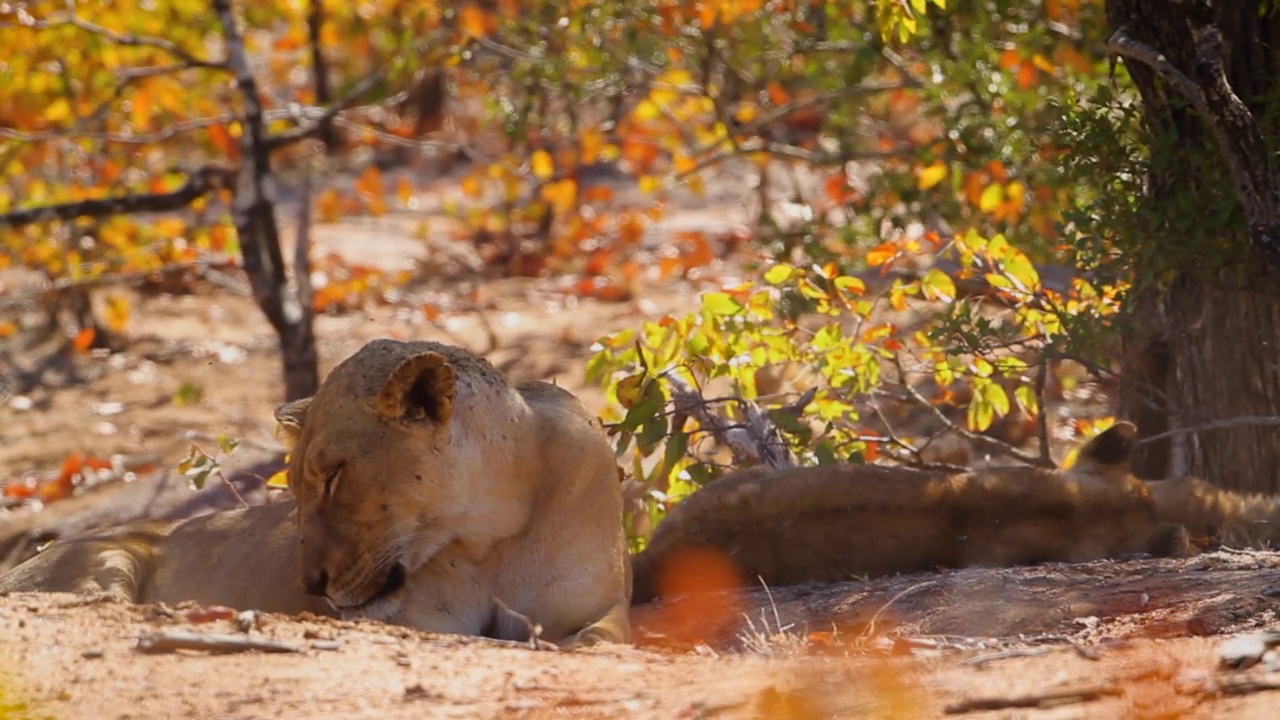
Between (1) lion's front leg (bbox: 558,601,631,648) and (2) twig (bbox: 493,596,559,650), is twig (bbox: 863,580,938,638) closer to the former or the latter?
(1) lion's front leg (bbox: 558,601,631,648)

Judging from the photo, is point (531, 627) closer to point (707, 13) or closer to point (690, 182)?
point (707, 13)

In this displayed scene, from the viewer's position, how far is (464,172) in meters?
18.0

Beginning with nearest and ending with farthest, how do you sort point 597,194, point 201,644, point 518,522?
1. point 201,644
2. point 518,522
3. point 597,194

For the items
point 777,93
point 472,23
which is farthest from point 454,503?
point 777,93

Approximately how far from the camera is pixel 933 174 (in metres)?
9.32

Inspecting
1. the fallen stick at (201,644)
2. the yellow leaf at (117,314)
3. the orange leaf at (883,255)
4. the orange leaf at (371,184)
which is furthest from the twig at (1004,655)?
the orange leaf at (371,184)

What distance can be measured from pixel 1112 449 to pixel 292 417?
105 inches

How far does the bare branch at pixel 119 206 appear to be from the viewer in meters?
9.57

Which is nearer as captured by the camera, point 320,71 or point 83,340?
point 83,340

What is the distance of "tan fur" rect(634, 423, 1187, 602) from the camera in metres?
5.71

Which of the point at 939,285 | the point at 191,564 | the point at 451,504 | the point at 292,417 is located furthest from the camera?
the point at 939,285

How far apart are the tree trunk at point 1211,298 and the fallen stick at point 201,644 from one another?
325cm

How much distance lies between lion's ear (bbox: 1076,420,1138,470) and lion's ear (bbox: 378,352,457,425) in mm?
2298

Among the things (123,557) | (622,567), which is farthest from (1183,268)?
(123,557)
